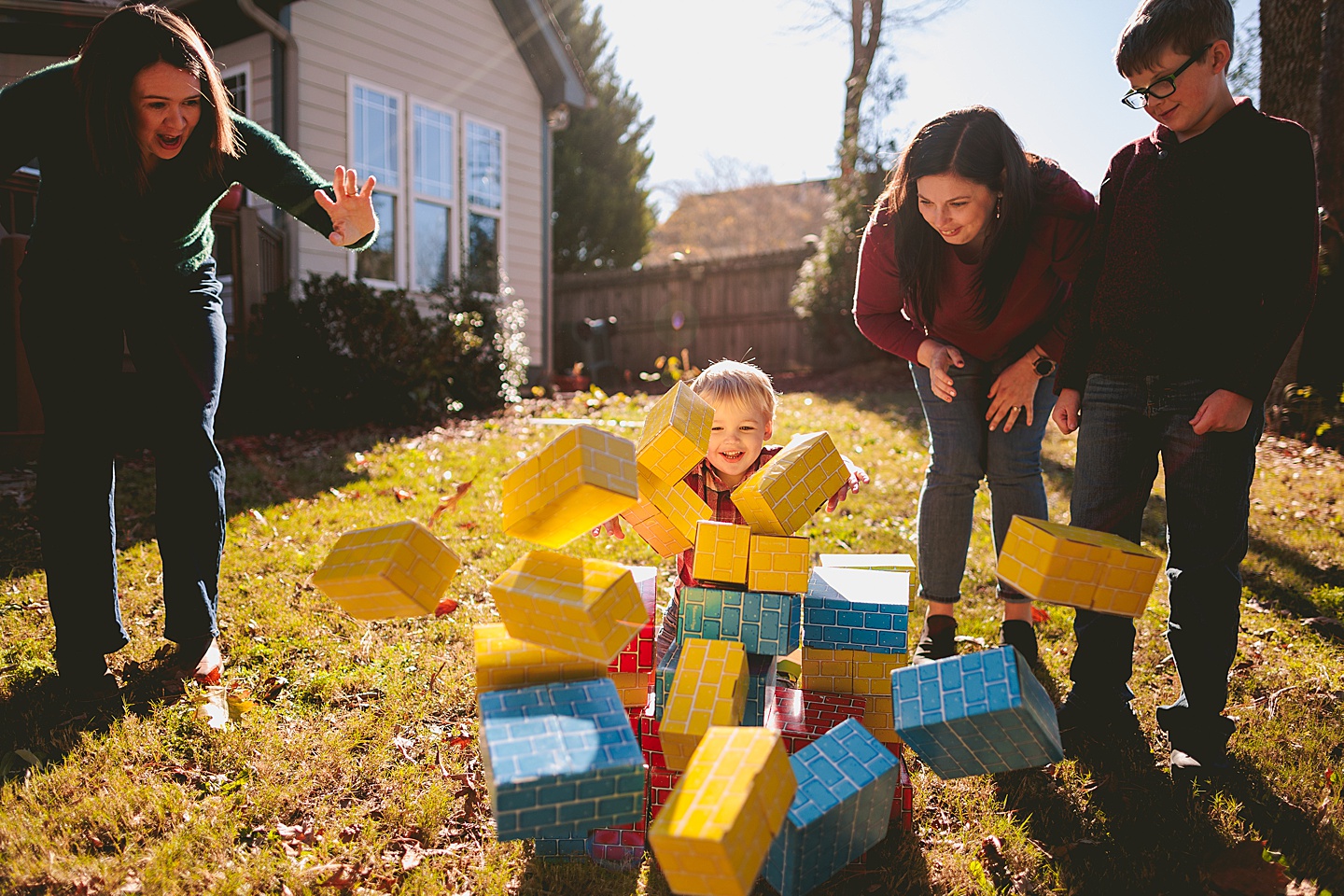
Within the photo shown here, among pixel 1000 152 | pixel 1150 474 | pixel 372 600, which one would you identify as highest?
pixel 1000 152

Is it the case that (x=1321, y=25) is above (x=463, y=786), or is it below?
above

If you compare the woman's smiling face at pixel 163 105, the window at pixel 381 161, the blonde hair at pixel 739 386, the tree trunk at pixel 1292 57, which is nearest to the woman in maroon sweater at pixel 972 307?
the blonde hair at pixel 739 386

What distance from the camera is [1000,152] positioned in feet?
8.03

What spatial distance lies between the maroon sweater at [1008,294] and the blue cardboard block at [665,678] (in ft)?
4.59

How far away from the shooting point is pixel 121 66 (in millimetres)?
2303

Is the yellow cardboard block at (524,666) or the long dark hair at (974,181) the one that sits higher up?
the long dark hair at (974,181)

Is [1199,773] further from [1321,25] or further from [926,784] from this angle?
[1321,25]

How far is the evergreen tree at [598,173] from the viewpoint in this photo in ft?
63.2

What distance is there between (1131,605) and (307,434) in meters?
6.71

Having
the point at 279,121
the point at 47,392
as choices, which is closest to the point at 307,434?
the point at 279,121

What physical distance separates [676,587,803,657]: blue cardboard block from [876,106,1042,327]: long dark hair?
1283mm

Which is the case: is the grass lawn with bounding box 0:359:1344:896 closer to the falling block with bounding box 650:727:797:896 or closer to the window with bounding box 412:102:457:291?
the falling block with bounding box 650:727:797:896

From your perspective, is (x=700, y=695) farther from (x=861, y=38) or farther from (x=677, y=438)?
(x=861, y=38)

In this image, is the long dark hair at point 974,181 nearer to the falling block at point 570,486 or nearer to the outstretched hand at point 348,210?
the falling block at point 570,486
